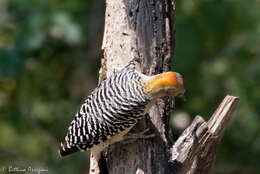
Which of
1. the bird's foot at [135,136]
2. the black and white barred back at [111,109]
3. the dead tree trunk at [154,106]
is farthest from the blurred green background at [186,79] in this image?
the bird's foot at [135,136]

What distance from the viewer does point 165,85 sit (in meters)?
3.25

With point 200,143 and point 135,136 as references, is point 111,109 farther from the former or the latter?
point 200,143

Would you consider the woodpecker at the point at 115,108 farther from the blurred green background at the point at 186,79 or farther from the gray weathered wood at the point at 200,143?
the blurred green background at the point at 186,79

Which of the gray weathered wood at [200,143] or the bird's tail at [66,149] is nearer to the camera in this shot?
the gray weathered wood at [200,143]

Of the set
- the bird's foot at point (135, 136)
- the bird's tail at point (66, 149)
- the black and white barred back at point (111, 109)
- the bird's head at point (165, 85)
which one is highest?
the bird's head at point (165, 85)

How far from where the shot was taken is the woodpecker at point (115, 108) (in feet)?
11.1

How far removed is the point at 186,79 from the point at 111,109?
3542 mm

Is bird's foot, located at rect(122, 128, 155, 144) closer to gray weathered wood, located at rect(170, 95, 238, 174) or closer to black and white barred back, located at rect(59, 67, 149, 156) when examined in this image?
black and white barred back, located at rect(59, 67, 149, 156)

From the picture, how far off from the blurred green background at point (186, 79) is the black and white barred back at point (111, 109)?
2943 millimetres

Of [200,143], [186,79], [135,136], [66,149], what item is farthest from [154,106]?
[186,79]

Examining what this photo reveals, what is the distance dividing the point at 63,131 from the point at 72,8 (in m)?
1.86

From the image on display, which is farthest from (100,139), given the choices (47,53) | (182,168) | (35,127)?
(35,127)

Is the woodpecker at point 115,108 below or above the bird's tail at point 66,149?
above

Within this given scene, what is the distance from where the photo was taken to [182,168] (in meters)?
3.45
